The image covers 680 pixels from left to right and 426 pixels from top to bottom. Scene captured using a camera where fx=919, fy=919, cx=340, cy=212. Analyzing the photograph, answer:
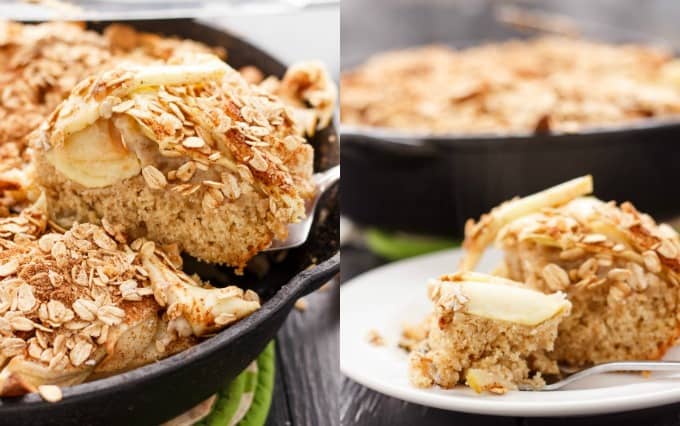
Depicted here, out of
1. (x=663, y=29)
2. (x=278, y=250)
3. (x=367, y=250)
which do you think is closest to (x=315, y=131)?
(x=278, y=250)

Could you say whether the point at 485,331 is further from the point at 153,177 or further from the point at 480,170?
the point at 480,170

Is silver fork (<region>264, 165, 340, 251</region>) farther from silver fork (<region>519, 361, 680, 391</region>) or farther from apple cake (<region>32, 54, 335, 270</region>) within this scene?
silver fork (<region>519, 361, 680, 391</region>)

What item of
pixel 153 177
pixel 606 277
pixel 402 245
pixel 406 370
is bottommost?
pixel 402 245

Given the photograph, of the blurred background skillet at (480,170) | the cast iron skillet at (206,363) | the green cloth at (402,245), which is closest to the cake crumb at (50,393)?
the cast iron skillet at (206,363)

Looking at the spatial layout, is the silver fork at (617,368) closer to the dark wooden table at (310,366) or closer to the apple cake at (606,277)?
the apple cake at (606,277)

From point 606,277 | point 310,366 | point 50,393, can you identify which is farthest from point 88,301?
point 606,277

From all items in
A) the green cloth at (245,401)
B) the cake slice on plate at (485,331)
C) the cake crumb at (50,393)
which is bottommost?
the green cloth at (245,401)
